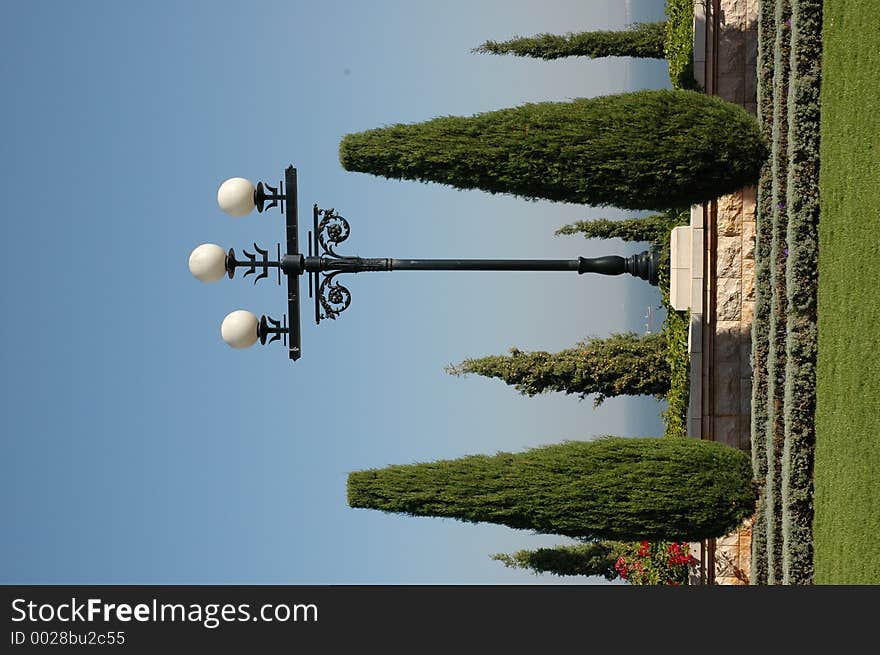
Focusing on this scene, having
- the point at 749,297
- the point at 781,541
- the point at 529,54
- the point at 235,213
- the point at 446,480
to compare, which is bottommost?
the point at 781,541

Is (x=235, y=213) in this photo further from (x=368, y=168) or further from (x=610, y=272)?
(x=610, y=272)

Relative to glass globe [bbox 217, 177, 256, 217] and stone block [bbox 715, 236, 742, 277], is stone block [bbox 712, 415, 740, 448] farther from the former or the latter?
glass globe [bbox 217, 177, 256, 217]

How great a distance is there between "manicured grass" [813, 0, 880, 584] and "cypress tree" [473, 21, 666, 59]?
14.0 metres

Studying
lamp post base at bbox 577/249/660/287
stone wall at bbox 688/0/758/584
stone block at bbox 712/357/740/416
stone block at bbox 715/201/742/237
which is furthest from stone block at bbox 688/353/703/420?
lamp post base at bbox 577/249/660/287

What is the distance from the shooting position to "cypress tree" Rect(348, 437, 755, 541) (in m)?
10.8

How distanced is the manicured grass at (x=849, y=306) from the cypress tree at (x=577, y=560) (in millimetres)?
11608

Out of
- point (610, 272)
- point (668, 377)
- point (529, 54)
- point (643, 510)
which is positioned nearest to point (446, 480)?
point (643, 510)

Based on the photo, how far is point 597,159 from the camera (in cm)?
1129

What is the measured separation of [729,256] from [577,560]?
369 inches

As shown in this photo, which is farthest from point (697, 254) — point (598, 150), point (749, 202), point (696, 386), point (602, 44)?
point (602, 44)

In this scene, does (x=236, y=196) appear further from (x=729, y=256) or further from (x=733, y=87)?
(x=733, y=87)

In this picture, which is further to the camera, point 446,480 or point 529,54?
point 529,54

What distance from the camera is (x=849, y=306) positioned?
993cm
